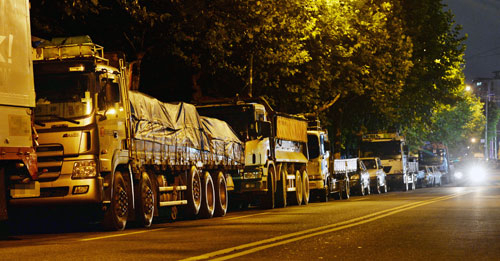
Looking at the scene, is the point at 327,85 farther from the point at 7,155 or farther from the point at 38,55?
the point at 7,155

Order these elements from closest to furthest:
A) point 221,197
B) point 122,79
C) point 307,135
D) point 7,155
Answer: point 7,155, point 122,79, point 221,197, point 307,135

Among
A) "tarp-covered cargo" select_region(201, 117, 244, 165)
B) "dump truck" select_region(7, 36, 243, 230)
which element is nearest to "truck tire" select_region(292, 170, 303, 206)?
"tarp-covered cargo" select_region(201, 117, 244, 165)

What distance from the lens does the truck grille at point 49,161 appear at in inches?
622

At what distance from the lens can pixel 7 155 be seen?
13.6m

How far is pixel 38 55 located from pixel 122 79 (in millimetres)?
1570

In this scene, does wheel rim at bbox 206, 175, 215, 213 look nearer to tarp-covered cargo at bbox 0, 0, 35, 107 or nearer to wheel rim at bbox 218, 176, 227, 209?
wheel rim at bbox 218, 176, 227, 209

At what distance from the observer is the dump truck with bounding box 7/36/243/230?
51.8ft

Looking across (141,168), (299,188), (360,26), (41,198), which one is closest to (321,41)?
(360,26)

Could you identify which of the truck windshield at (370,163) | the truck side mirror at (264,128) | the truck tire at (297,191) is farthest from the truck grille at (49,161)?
the truck windshield at (370,163)

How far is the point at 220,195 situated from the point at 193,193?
2.17m

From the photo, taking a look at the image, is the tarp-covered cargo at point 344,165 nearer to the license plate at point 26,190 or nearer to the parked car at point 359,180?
the parked car at point 359,180

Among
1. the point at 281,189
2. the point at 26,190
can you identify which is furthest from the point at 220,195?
the point at 26,190

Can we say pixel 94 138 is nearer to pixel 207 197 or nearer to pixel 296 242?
pixel 296 242

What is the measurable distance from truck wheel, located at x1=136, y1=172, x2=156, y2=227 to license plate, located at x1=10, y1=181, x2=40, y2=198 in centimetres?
339
